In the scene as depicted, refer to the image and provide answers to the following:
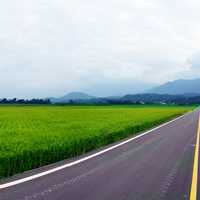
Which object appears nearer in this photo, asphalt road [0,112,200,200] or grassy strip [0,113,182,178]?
asphalt road [0,112,200,200]

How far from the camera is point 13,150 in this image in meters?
10.7

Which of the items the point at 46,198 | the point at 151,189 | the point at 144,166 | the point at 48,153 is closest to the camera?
the point at 46,198

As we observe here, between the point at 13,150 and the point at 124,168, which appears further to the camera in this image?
the point at 13,150

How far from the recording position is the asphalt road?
22.5 ft

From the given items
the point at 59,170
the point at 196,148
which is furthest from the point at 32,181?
the point at 196,148

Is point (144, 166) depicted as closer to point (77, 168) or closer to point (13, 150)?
point (77, 168)

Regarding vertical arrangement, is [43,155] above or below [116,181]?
above

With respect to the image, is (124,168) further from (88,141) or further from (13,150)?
(88,141)

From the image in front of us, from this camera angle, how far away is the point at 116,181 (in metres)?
8.17

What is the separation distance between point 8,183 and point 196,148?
9477 millimetres

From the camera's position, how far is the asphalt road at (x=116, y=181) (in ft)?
22.5

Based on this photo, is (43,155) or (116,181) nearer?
(116,181)

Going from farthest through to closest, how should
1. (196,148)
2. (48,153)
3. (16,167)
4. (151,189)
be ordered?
(196,148) < (48,153) < (16,167) < (151,189)

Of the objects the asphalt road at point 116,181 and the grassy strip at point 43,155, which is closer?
the asphalt road at point 116,181
